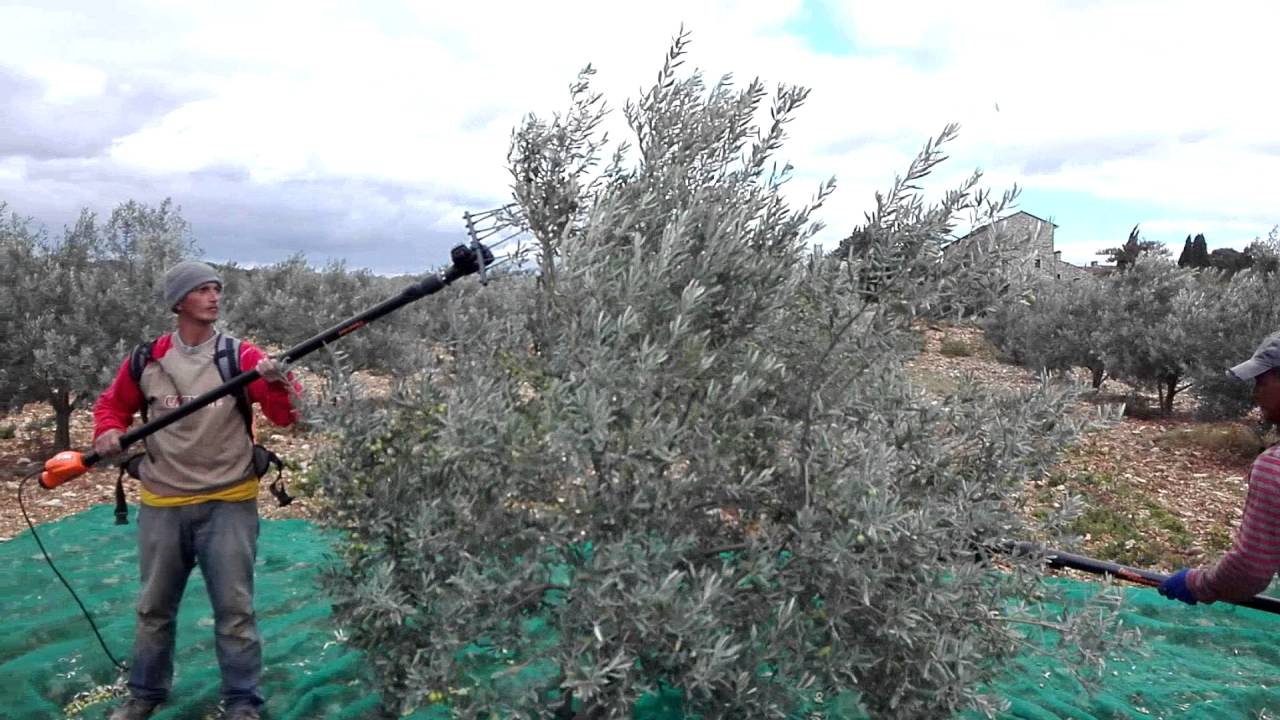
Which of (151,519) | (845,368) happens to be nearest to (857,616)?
(845,368)

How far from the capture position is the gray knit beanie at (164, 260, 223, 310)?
4.53m

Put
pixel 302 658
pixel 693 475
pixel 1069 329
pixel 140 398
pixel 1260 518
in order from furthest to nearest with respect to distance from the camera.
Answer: pixel 1069 329, pixel 302 658, pixel 140 398, pixel 1260 518, pixel 693 475

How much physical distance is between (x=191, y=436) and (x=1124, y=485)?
1080 centimetres

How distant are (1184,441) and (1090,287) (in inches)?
257

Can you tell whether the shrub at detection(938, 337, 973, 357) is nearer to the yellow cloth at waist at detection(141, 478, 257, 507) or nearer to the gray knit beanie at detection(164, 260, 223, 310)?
A: the yellow cloth at waist at detection(141, 478, 257, 507)

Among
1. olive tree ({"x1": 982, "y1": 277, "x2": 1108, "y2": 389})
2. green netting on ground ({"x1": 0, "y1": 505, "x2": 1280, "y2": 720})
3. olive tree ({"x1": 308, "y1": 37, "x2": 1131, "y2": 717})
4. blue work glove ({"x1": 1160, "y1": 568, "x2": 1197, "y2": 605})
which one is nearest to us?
olive tree ({"x1": 308, "y1": 37, "x2": 1131, "y2": 717})

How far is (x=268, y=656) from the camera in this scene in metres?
5.60

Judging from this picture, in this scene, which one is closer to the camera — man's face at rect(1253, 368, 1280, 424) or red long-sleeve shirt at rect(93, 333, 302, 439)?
man's face at rect(1253, 368, 1280, 424)

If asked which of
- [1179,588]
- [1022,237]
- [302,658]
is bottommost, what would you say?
[302,658]

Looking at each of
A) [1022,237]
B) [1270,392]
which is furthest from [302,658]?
[1270,392]

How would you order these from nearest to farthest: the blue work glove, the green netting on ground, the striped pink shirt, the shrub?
the striped pink shirt, the blue work glove, the green netting on ground, the shrub

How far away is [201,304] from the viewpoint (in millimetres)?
4570

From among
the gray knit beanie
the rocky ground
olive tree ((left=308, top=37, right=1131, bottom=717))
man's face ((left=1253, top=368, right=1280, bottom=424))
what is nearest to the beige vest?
the gray knit beanie

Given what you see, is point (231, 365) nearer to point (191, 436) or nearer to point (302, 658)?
point (191, 436)
